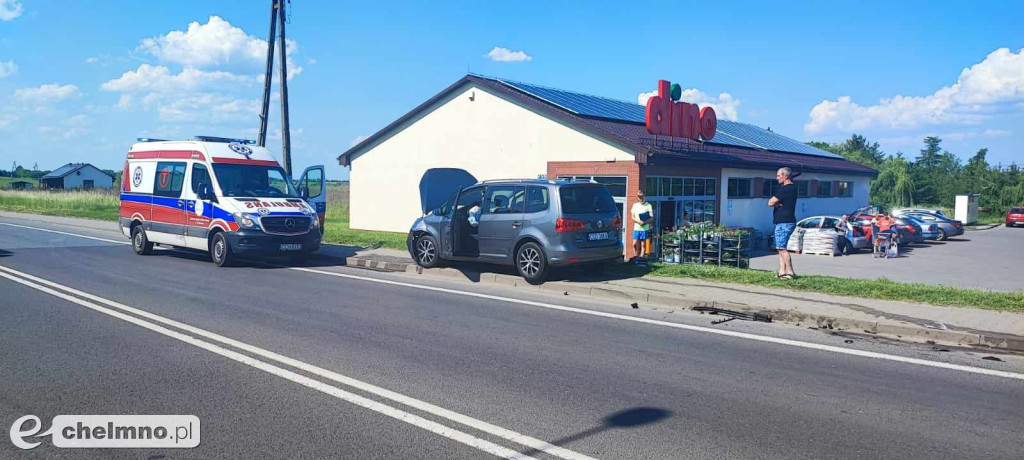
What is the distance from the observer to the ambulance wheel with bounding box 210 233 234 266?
573 inches

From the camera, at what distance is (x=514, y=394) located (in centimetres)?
581

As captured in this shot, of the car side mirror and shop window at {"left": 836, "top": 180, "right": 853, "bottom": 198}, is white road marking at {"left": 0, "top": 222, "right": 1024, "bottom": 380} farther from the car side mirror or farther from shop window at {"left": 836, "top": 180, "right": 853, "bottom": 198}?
shop window at {"left": 836, "top": 180, "right": 853, "bottom": 198}

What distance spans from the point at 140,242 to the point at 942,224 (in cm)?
3267

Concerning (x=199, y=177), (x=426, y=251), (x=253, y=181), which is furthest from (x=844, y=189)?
(x=199, y=177)

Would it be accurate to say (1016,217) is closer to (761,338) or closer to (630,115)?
(630,115)

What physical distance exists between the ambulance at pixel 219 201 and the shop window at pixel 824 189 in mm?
23946

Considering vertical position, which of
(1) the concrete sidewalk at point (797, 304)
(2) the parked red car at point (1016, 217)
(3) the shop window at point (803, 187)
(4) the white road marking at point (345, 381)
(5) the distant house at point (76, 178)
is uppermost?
(5) the distant house at point (76, 178)

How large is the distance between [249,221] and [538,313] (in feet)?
24.4

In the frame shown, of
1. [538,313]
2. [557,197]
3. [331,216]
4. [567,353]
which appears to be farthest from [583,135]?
[331,216]

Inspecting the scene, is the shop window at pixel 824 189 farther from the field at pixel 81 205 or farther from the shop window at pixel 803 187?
the field at pixel 81 205

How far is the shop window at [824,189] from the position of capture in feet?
104

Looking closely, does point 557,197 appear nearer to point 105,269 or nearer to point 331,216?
point 105,269

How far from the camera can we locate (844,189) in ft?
114

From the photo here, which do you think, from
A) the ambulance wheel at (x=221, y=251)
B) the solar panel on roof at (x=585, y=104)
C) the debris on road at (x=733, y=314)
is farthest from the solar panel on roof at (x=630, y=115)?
the debris on road at (x=733, y=314)
